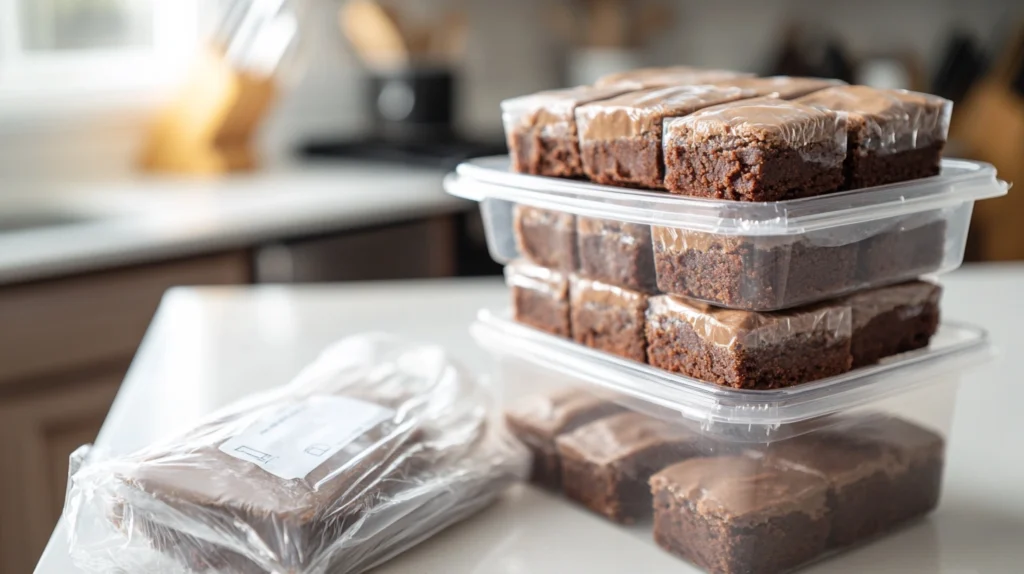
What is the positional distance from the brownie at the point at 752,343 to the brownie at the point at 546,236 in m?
0.11

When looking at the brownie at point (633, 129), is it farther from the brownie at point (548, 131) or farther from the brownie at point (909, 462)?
the brownie at point (909, 462)

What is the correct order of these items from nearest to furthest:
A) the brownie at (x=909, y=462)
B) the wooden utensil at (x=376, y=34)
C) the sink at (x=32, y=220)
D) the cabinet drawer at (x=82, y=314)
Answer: the brownie at (x=909, y=462) < the cabinet drawer at (x=82, y=314) < the sink at (x=32, y=220) < the wooden utensil at (x=376, y=34)

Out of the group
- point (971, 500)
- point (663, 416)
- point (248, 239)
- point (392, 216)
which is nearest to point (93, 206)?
point (248, 239)

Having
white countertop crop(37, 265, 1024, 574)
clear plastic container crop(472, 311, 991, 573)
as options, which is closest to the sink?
white countertop crop(37, 265, 1024, 574)

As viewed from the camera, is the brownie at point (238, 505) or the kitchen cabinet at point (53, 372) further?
the kitchen cabinet at point (53, 372)

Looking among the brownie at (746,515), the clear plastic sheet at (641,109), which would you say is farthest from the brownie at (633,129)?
the brownie at (746,515)

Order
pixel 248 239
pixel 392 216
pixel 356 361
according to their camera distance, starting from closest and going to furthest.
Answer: pixel 356 361, pixel 248 239, pixel 392 216

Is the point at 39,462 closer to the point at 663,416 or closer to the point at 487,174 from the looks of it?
the point at 487,174

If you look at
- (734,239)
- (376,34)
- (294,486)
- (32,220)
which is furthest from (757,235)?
(376,34)

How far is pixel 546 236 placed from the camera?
771 mm

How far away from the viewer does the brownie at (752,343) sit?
621 millimetres

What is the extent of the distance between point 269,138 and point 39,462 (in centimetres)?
125

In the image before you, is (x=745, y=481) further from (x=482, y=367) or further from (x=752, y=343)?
(x=482, y=367)

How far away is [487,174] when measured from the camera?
0.79 metres
